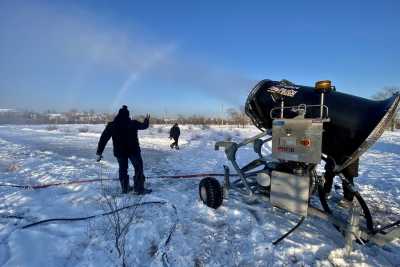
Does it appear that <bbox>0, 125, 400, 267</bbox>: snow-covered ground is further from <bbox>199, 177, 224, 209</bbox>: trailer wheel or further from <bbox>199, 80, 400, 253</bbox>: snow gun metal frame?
<bbox>199, 80, 400, 253</bbox>: snow gun metal frame

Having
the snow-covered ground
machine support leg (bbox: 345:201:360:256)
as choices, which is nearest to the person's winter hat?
the snow-covered ground

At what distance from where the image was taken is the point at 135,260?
10.2 ft

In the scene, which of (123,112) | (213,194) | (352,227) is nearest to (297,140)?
(352,227)

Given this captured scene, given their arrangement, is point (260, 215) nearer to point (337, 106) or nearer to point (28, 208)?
point (337, 106)

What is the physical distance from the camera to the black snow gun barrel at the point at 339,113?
3.45 m

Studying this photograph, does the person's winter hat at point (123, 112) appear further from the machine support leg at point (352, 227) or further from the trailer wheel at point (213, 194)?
the machine support leg at point (352, 227)

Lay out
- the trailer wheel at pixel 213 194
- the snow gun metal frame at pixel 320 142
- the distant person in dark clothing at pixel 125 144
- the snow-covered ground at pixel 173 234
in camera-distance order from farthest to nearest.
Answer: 1. the distant person in dark clothing at pixel 125 144
2. the trailer wheel at pixel 213 194
3. the snow gun metal frame at pixel 320 142
4. the snow-covered ground at pixel 173 234

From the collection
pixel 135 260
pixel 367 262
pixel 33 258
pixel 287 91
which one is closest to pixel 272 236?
pixel 367 262

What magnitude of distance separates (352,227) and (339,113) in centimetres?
152

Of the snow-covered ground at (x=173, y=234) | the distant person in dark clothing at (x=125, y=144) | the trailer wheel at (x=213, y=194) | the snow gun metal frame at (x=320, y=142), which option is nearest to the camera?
the snow-covered ground at (x=173, y=234)

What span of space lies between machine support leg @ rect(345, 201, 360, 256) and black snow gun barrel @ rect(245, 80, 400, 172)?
2.55 ft

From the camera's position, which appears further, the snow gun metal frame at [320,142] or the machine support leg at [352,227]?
the snow gun metal frame at [320,142]

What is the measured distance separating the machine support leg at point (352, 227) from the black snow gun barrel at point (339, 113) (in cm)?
78

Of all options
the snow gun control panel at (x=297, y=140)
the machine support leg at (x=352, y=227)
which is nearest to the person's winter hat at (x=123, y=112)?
the snow gun control panel at (x=297, y=140)
